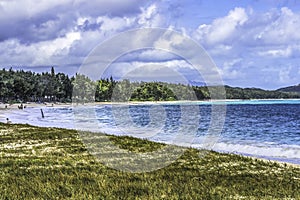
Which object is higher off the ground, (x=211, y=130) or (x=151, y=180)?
(x=151, y=180)

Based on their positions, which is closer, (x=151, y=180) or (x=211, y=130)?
(x=151, y=180)

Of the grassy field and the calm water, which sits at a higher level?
the grassy field

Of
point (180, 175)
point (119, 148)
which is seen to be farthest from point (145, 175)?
point (119, 148)

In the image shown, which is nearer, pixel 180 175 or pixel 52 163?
pixel 180 175

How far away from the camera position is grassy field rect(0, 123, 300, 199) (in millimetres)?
12156

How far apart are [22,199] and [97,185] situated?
2656 mm

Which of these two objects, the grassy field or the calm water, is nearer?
the grassy field

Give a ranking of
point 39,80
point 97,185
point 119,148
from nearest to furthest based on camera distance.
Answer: point 97,185, point 119,148, point 39,80

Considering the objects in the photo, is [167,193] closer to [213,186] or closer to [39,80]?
[213,186]

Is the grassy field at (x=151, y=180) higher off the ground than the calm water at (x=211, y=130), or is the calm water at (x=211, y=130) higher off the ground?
the grassy field at (x=151, y=180)

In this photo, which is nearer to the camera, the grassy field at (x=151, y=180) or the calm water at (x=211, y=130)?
the grassy field at (x=151, y=180)

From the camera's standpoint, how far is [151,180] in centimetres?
1473

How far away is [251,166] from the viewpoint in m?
20.2

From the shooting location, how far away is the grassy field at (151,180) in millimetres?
Result: 12156
